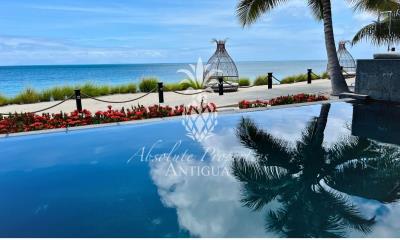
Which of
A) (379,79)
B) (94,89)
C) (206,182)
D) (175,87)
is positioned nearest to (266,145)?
(206,182)

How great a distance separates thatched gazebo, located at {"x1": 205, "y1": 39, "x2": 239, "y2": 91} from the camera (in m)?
19.8

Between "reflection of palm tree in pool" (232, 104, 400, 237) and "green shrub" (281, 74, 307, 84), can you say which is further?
"green shrub" (281, 74, 307, 84)

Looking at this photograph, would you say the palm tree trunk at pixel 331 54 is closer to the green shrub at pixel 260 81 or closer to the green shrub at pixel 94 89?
the green shrub at pixel 260 81

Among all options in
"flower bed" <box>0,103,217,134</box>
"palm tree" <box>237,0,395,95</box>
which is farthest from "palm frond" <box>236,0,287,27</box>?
"flower bed" <box>0,103,217,134</box>

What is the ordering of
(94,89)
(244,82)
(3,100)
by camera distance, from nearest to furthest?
(3,100)
(94,89)
(244,82)

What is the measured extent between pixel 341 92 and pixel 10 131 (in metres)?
10.9

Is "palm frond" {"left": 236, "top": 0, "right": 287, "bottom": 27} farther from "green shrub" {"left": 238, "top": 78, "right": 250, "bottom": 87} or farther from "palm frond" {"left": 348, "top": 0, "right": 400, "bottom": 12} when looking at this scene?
"green shrub" {"left": 238, "top": 78, "right": 250, "bottom": 87}

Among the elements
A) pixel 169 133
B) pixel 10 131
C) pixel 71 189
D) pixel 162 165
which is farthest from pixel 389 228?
pixel 10 131

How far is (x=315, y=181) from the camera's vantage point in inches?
186

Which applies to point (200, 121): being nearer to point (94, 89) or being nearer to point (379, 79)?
point (379, 79)

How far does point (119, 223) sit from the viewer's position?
12.2 ft

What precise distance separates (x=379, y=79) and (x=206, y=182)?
866cm

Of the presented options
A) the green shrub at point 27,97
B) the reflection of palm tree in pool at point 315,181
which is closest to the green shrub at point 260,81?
the green shrub at point 27,97

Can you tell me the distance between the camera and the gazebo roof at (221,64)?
19.8 meters
